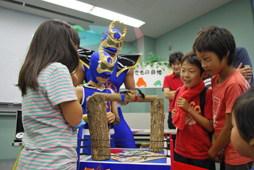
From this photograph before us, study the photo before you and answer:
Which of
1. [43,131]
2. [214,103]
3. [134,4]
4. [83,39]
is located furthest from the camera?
[134,4]

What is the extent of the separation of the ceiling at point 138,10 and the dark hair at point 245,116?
323cm

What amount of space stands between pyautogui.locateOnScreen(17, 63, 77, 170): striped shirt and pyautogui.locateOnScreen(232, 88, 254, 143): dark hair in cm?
61

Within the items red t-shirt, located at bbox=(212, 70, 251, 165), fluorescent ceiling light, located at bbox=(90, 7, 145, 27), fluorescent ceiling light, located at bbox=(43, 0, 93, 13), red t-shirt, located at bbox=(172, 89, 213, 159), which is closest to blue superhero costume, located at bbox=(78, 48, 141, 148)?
red t-shirt, located at bbox=(172, 89, 213, 159)

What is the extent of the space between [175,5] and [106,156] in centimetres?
390

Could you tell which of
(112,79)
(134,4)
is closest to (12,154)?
(112,79)

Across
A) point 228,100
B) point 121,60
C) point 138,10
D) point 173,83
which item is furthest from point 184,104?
point 138,10

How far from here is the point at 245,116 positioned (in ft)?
2.21

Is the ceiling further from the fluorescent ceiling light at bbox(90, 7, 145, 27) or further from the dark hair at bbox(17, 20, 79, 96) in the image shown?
the dark hair at bbox(17, 20, 79, 96)

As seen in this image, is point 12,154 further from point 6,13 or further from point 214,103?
point 214,103

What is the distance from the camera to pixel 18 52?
407cm

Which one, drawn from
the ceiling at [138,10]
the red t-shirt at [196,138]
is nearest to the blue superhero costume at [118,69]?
the red t-shirt at [196,138]

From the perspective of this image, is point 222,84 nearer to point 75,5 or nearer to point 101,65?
point 101,65

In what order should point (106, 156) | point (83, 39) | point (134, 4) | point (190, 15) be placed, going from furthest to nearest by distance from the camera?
point (190, 15) → point (134, 4) → point (83, 39) → point (106, 156)

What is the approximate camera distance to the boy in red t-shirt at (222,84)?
1.00m
